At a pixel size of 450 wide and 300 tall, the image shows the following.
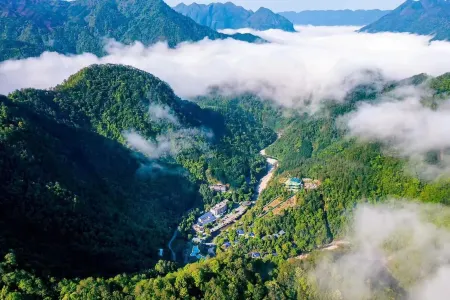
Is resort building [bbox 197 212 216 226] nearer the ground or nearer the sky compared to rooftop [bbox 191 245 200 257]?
nearer the sky

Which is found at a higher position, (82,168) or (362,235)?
(82,168)

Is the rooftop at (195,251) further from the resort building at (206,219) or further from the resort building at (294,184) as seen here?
the resort building at (294,184)

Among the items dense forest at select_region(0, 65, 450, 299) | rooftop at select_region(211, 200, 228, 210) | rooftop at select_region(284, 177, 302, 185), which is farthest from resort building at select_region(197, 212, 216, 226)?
rooftop at select_region(284, 177, 302, 185)

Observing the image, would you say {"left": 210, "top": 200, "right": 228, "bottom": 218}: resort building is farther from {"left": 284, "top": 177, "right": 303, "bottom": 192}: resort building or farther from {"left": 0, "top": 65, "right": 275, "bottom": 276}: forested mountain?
{"left": 284, "top": 177, "right": 303, "bottom": 192}: resort building

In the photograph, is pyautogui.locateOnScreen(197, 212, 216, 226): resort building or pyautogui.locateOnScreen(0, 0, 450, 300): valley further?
pyautogui.locateOnScreen(197, 212, 216, 226): resort building

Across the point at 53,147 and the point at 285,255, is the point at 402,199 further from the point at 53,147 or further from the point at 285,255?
the point at 53,147

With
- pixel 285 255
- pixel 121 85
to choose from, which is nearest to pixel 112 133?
pixel 121 85

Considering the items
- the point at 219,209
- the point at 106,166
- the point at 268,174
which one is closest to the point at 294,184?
the point at 219,209
